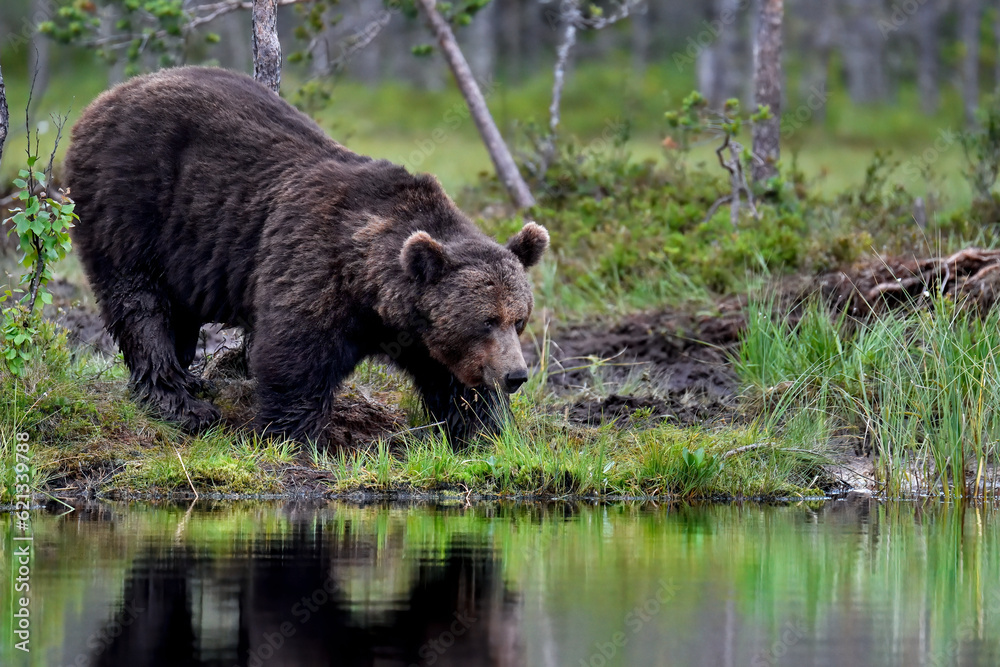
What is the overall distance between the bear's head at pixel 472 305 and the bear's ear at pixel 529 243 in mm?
234

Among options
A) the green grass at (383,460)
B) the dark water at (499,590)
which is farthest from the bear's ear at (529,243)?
the dark water at (499,590)

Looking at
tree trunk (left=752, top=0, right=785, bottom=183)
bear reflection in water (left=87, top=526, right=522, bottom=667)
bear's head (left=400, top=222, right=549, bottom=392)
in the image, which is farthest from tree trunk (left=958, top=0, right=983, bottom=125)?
bear reflection in water (left=87, top=526, right=522, bottom=667)

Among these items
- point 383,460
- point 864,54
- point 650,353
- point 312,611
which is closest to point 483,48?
point 864,54

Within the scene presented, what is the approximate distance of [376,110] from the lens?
39.2 m

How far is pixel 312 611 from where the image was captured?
17.6 feet

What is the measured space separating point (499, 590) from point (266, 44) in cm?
630

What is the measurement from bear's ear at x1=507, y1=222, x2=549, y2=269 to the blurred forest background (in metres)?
15.9

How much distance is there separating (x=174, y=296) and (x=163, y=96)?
1.43 meters

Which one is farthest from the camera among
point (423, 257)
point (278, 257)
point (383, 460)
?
point (278, 257)

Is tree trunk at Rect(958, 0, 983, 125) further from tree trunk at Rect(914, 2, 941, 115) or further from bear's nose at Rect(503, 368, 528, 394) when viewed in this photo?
bear's nose at Rect(503, 368, 528, 394)

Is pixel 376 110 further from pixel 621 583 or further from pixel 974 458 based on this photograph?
pixel 621 583

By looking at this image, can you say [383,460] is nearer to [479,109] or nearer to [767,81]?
[479,109]

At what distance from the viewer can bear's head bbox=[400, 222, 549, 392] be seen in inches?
336

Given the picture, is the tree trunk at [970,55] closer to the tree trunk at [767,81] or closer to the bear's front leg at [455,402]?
the tree trunk at [767,81]
